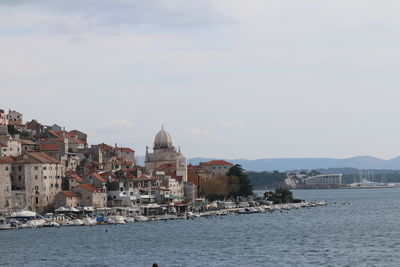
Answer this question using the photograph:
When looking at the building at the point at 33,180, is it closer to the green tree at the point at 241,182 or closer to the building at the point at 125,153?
the building at the point at 125,153

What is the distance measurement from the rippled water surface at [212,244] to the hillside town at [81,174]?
1440cm

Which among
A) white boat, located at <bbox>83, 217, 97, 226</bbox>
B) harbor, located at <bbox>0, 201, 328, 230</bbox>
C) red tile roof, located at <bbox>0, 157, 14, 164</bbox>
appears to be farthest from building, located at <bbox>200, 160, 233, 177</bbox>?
white boat, located at <bbox>83, 217, 97, 226</bbox>

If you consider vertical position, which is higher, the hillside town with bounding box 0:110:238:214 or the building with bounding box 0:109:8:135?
the building with bounding box 0:109:8:135

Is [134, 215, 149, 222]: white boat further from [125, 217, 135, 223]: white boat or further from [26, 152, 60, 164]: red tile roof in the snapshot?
[26, 152, 60, 164]: red tile roof

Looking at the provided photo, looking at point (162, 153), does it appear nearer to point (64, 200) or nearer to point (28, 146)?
point (28, 146)

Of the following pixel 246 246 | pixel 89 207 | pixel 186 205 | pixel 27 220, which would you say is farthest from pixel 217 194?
pixel 246 246

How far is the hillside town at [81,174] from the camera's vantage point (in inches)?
4761

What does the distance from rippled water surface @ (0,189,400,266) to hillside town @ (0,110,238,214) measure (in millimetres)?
14404

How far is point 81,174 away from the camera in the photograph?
137375mm

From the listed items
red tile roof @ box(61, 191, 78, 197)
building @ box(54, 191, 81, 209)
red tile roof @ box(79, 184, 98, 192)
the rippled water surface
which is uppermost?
red tile roof @ box(79, 184, 98, 192)

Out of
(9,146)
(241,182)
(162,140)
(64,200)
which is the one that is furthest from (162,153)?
(64,200)

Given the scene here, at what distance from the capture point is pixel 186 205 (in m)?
142

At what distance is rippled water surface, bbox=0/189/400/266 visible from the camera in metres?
67.7

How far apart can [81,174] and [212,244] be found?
5861 cm
